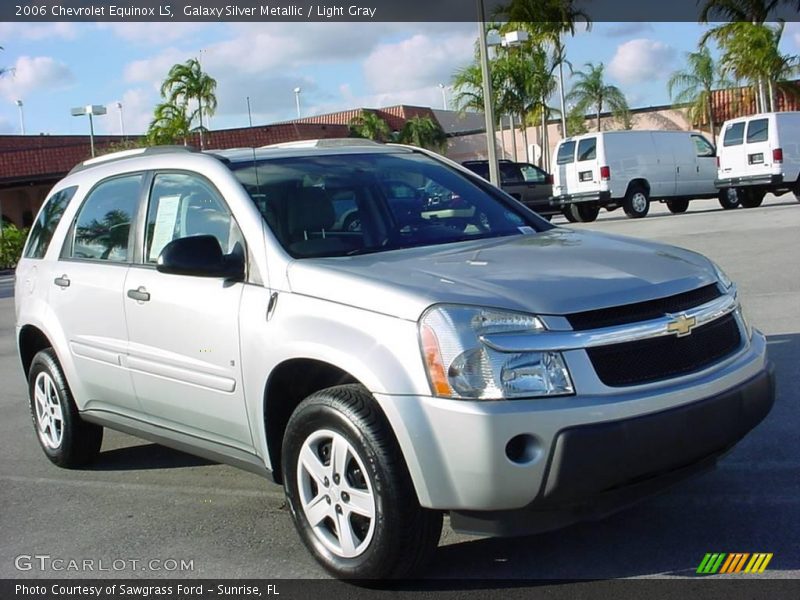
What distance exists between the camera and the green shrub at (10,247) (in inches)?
1203

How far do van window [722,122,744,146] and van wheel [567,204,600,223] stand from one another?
3.58 meters

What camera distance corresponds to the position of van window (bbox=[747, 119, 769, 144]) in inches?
953

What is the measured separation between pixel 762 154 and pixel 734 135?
1.01 meters

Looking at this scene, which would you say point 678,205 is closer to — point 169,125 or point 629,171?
point 629,171

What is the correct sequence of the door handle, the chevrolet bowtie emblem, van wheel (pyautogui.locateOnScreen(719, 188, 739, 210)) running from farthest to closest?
van wheel (pyautogui.locateOnScreen(719, 188, 739, 210))
the door handle
the chevrolet bowtie emblem

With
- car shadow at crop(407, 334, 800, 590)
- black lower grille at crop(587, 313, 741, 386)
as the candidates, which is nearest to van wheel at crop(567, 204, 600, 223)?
car shadow at crop(407, 334, 800, 590)

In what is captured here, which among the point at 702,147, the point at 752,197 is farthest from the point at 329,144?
the point at 702,147

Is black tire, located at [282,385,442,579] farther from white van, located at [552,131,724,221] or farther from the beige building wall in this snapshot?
the beige building wall

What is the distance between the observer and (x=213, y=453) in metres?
4.60

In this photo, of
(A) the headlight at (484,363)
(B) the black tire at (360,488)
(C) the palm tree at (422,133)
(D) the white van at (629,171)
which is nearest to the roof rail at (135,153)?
(B) the black tire at (360,488)

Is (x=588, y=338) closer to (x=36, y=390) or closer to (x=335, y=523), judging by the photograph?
(x=335, y=523)

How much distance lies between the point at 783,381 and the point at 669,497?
232cm

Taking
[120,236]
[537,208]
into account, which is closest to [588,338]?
[120,236]

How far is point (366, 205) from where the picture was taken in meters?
4.78
